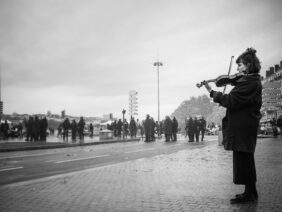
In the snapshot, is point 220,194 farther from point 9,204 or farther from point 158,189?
point 9,204

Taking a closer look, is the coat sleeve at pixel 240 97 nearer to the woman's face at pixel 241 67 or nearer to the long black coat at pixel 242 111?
the long black coat at pixel 242 111

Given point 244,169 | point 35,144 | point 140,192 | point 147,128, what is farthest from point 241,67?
point 147,128

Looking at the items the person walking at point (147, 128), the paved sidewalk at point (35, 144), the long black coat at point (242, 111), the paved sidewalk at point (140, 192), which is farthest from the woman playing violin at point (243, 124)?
the person walking at point (147, 128)

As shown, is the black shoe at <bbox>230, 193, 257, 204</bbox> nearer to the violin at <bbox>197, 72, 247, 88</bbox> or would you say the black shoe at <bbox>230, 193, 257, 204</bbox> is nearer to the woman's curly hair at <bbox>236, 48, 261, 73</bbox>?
the violin at <bbox>197, 72, 247, 88</bbox>

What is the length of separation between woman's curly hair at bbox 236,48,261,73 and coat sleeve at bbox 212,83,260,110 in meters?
0.25

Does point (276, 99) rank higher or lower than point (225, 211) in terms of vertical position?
higher

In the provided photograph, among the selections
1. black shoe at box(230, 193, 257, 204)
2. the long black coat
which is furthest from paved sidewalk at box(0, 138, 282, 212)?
the long black coat

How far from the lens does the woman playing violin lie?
448 cm

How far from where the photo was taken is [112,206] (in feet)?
14.2

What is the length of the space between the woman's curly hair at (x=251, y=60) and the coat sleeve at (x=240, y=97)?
0.84 ft

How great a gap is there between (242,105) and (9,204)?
3338mm

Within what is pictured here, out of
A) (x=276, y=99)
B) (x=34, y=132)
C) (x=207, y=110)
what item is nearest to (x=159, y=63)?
(x=34, y=132)

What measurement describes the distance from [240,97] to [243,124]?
0.36 metres

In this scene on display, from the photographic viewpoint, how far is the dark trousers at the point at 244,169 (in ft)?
14.8
